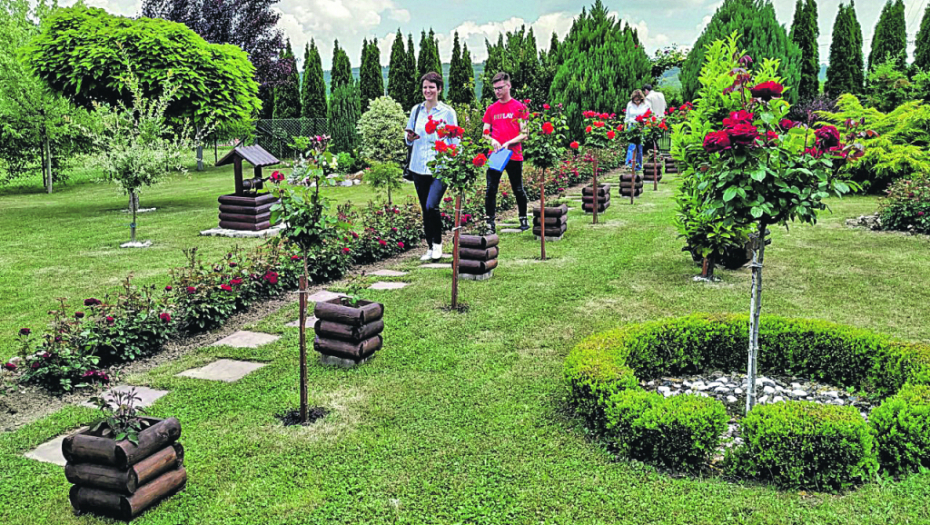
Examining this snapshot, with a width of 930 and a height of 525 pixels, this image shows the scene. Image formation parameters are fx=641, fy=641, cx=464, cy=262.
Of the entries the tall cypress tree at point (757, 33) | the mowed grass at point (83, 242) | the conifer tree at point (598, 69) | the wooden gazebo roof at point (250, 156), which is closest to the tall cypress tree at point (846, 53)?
the tall cypress tree at point (757, 33)

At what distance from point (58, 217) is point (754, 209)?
13127 mm

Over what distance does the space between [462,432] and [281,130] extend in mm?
24236

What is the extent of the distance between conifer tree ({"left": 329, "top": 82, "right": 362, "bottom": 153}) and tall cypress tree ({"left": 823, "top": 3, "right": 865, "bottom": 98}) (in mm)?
17453

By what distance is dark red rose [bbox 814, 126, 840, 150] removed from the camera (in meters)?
3.23

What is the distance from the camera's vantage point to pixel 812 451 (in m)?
3.03

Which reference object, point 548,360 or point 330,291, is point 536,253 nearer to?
point 330,291

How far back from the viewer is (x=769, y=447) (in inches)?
121

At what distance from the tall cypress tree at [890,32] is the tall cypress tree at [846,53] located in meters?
0.57

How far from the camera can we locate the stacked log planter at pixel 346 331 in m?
4.62

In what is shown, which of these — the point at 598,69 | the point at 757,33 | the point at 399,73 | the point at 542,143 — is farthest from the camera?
the point at 399,73

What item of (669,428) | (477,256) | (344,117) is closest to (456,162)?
(477,256)

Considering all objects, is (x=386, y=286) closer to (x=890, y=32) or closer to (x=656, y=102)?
(x=656, y=102)

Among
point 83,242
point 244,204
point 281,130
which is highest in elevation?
point 281,130

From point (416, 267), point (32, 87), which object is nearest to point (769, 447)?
point (416, 267)
